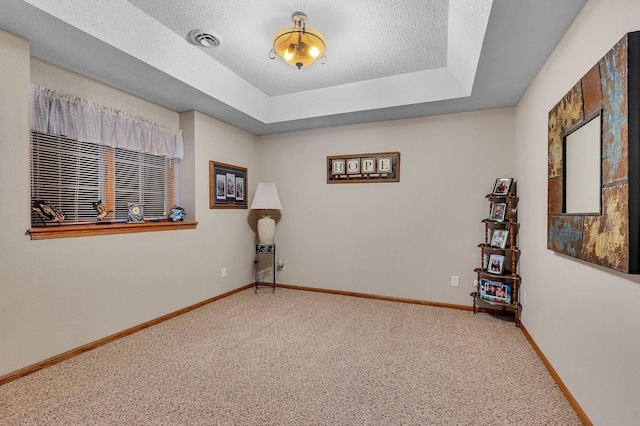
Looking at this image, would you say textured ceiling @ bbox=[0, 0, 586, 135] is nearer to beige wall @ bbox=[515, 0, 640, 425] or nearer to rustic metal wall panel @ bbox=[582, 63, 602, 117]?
beige wall @ bbox=[515, 0, 640, 425]

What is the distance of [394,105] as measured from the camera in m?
3.26

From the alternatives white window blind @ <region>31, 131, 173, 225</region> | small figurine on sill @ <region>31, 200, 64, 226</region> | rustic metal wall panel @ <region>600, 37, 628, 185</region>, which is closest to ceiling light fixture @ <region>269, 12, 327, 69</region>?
rustic metal wall panel @ <region>600, 37, 628, 185</region>

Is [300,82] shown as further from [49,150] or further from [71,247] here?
[71,247]

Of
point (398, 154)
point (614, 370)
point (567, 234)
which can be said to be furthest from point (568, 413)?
point (398, 154)

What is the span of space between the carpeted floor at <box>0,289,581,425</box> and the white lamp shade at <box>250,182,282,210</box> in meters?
1.55

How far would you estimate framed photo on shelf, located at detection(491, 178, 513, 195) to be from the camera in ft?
10.0

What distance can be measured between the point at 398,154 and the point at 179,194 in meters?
2.71

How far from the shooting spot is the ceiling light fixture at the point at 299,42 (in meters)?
2.25

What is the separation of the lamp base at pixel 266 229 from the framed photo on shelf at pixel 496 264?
8.81 ft

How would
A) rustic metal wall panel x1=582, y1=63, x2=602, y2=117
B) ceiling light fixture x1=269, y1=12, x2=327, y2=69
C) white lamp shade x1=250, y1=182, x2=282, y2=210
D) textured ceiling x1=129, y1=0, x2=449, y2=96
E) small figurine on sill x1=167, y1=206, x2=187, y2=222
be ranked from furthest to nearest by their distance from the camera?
1. white lamp shade x1=250, y1=182, x2=282, y2=210
2. small figurine on sill x1=167, y1=206, x2=187, y2=222
3. ceiling light fixture x1=269, y1=12, x2=327, y2=69
4. textured ceiling x1=129, y1=0, x2=449, y2=96
5. rustic metal wall panel x1=582, y1=63, x2=602, y2=117

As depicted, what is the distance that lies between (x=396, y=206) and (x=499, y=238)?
1.17 metres

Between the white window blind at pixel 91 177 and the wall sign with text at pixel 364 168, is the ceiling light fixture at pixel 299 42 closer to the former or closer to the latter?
the wall sign with text at pixel 364 168

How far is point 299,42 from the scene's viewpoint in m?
2.26

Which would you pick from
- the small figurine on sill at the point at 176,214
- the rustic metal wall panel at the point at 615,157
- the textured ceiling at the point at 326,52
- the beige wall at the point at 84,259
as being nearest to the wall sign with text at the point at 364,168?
the textured ceiling at the point at 326,52
